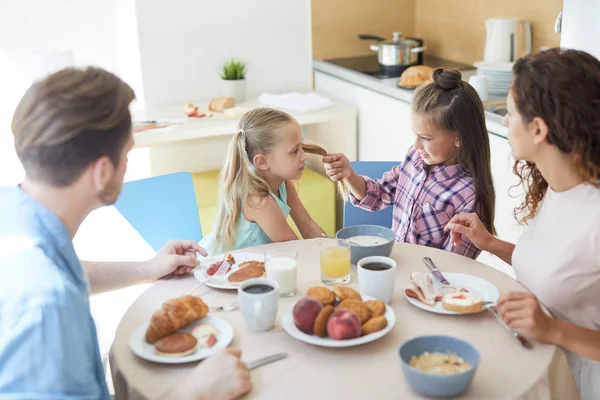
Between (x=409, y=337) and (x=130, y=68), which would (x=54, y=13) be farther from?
(x=409, y=337)

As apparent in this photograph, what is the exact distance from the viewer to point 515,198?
2.46 metres

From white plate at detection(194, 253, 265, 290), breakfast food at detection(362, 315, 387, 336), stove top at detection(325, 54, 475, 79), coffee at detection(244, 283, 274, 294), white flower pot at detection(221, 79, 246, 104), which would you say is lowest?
white plate at detection(194, 253, 265, 290)

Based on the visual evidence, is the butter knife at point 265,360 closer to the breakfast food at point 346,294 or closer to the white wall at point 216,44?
the breakfast food at point 346,294

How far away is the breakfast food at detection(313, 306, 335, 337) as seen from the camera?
127 cm

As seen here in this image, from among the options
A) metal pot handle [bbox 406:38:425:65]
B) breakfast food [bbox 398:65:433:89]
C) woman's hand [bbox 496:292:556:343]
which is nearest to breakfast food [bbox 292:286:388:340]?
woman's hand [bbox 496:292:556:343]

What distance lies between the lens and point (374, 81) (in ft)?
10.1

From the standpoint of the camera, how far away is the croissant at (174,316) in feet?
4.26

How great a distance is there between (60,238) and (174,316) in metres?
0.27

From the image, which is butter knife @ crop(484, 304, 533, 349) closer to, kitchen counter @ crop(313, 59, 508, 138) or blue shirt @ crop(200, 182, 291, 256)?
blue shirt @ crop(200, 182, 291, 256)

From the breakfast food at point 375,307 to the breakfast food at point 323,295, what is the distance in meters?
0.07

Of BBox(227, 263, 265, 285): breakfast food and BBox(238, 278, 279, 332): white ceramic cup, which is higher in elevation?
BBox(238, 278, 279, 332): white ceramic cup

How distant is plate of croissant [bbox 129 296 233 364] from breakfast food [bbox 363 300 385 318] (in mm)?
252

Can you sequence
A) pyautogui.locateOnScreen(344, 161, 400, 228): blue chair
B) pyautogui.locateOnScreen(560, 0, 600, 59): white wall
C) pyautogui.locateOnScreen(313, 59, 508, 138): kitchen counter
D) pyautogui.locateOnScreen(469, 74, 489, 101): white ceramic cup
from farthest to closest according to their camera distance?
1. pyautogui.locateOnScreen(313, 59, 508, 138): kitchen counter
2. pyautogui.locateOnScreen(469, 74, 489, 101): white ceramic cup
3. pyautogui.locateOnScreen(344, 161, 400, 228): blue chair
4. pyautogui.locateOnScreen(560, 0, 600, 59): white wall

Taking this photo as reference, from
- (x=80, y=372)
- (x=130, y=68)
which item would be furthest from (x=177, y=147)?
(x=80, y=372)
